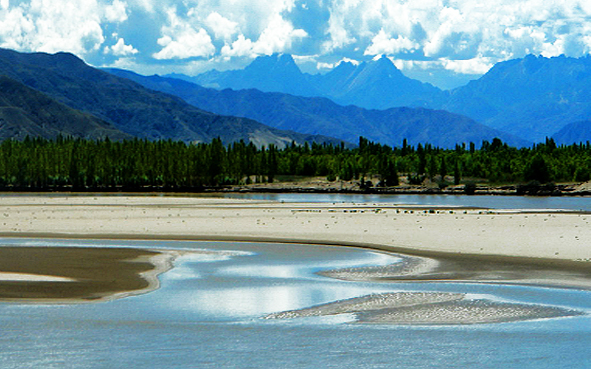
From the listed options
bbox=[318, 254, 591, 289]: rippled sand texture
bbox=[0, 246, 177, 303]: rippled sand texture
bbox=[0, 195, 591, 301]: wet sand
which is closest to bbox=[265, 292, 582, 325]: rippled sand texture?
bbox=[318, 254, 591, 289]: rippled sand texture

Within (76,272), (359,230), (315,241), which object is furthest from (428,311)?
(359,230)

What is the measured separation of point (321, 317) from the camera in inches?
906

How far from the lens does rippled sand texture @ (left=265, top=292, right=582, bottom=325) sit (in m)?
22.7

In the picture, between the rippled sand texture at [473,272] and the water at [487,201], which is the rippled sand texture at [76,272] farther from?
the water at [487,201]

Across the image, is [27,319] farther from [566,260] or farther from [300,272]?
[566,260]

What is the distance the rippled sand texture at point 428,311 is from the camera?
2269cm

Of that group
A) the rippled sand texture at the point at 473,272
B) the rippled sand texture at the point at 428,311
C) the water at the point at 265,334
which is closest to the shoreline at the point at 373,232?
the rippled sand texture at the point at 473,272

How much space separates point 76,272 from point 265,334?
1406 cm

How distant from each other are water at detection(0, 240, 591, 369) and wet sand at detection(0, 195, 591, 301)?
2.58 metres

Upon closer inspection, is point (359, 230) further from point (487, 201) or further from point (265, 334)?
point (487, 201)

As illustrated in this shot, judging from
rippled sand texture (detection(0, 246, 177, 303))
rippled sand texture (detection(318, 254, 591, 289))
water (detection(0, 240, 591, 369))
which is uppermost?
rippled sand texture (detection(0, 246, 177, 303))

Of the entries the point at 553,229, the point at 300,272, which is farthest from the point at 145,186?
the point at 300,272

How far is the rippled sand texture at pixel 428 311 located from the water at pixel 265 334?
0.62m

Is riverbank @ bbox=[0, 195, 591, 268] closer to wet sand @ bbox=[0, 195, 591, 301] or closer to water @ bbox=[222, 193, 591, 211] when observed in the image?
wet sand @ bbox=[0, 195, 591, 301]
